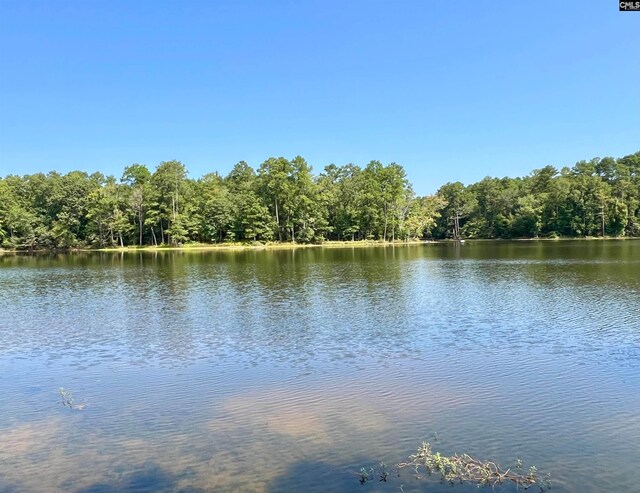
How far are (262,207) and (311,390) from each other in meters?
83.5

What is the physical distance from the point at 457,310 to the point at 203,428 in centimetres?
1500

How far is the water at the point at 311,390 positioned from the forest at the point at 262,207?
2764 inches

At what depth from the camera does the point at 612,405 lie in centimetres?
1039

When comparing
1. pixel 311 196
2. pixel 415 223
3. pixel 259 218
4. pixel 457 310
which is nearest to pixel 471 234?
pixel 415 223

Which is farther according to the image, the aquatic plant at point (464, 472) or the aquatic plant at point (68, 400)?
the aquatic plant at point (68, 400)

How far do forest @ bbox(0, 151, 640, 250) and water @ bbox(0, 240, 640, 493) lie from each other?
2764 inches

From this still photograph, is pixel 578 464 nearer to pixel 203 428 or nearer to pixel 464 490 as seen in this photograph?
pixel 464 490

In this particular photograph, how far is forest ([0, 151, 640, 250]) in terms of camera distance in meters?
93.9

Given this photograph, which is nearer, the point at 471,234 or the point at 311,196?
the point at 311,196

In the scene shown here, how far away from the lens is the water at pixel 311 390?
804cm
